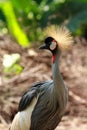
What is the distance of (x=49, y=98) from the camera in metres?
3.39

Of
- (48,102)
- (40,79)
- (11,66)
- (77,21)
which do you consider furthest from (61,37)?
(77,21)

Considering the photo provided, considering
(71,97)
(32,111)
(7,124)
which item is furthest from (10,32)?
(32,111)

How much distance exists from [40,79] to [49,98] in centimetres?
193

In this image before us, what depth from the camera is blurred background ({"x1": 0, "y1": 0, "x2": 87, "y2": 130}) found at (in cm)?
504

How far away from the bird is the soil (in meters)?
1.09

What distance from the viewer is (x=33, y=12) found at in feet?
25.1

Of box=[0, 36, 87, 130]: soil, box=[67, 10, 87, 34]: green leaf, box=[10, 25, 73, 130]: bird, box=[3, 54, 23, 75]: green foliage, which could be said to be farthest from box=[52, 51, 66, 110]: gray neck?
box=[67, 10, 87, 34]: green leaf

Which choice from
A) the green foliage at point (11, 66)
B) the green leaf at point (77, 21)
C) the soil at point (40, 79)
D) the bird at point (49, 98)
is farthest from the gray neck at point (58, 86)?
the green leaf at point (77, 21)

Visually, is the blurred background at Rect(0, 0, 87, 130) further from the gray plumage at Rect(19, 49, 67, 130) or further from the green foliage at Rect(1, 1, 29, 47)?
the gray plumage at Rect(19, 49, 67, 130)

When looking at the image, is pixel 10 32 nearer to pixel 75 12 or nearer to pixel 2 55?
pixel 75 12

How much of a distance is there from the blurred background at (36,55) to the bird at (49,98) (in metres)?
1.10

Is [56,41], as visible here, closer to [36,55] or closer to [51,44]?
[51,44]

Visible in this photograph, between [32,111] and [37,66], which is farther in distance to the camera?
[37,66]

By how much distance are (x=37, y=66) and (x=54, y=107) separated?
2.49 metres
